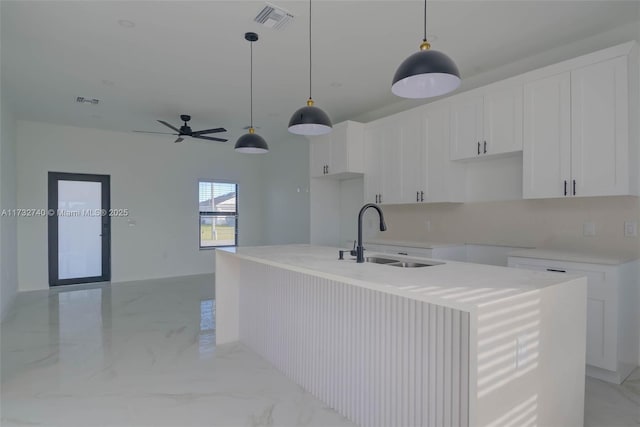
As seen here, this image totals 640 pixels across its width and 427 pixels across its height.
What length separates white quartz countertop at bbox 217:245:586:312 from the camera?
135cm

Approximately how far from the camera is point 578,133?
2.92m

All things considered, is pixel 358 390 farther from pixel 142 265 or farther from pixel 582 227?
pixel 142 265

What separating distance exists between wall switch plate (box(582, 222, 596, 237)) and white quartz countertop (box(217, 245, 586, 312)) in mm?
1784

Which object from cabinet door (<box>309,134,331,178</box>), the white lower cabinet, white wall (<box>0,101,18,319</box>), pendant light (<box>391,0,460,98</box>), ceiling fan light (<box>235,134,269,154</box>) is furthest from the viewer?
cabinet door (<box>309,134,331,178</box>)

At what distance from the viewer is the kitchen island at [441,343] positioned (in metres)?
1.36

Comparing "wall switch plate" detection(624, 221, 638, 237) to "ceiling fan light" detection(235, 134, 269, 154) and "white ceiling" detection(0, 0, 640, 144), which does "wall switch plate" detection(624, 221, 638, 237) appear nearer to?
"white ceiling" detection(0, 0, 640, 144)

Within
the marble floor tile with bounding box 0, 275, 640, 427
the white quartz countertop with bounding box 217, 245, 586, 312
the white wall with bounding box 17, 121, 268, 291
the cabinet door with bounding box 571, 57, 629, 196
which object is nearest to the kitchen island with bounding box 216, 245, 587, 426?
the white quartz countertop with bounding box 217, 245, 586, 312

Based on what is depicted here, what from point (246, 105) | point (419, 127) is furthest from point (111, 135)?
point (419, 127)

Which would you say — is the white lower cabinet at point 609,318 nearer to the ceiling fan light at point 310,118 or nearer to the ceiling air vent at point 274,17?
the ceiling fan light at point 310,118

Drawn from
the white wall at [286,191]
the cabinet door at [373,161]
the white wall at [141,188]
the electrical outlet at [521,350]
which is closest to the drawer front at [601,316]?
the electrical outlet at [521,350]

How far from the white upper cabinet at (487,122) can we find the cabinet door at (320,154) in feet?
6.54

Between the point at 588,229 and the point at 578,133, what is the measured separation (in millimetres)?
870

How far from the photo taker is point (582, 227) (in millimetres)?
3191

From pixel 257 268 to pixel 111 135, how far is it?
Answer: 5.11 metres
